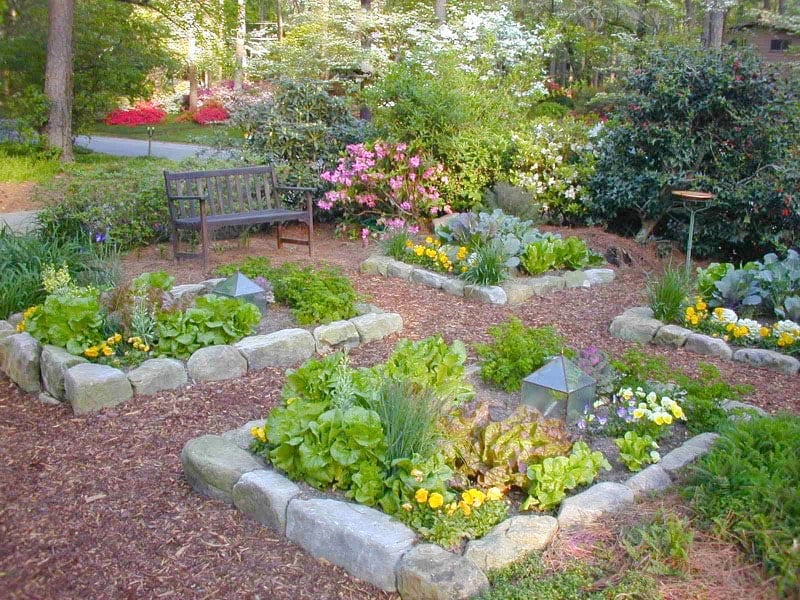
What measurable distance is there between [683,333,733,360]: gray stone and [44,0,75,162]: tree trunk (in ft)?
46.3

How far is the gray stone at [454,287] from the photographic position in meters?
6.77

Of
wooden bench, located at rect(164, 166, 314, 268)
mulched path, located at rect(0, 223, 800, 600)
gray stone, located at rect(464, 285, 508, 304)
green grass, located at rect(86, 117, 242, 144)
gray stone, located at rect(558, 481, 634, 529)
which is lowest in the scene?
mulched path, located at rect(0, 223, 800, 600)

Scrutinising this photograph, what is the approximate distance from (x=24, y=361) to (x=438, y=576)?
3.36 metres

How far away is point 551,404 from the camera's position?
4004 millimetres

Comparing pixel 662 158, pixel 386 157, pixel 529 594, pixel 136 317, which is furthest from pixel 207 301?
pixel 662 158

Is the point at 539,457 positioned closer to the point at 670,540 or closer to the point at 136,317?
the point at 670,540

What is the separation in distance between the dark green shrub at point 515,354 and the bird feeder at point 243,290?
173 centimetres

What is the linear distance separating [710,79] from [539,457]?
585 centimetres

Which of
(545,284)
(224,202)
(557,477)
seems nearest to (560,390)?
(557,477)

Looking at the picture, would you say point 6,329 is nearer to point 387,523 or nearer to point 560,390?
point 387,523

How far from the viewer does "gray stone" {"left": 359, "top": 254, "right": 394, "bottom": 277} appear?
7.45m

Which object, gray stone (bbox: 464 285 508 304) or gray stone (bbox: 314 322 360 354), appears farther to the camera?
gray stone (bbox: 464 285 508 304)

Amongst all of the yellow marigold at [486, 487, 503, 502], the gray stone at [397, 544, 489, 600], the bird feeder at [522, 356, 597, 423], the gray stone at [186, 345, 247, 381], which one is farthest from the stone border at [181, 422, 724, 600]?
the gray stone at [186, 345, 247, 381]

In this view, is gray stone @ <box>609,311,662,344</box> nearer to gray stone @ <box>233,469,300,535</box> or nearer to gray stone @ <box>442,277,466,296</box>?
gray stone @ <box>442,277,466,296</box>
